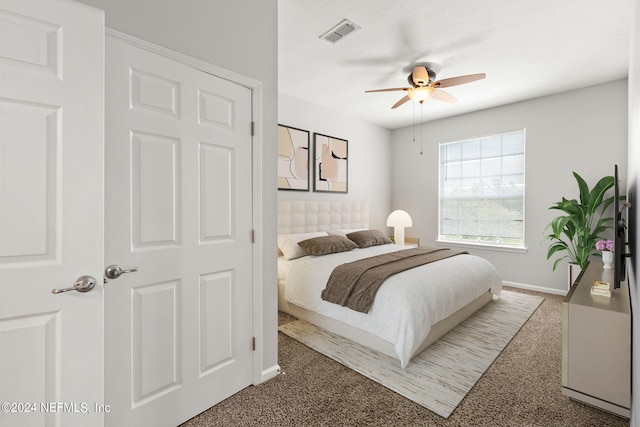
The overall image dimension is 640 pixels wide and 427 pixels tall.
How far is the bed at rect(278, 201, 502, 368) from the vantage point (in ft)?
7.50

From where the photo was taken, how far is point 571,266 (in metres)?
3.77

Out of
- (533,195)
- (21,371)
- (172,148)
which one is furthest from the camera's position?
(533,195)

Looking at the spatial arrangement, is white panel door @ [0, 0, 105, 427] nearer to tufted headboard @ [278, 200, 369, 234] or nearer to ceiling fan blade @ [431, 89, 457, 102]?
tufted headboard @ [278, 200, 369, 234]

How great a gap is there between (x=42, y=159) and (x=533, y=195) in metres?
5.27

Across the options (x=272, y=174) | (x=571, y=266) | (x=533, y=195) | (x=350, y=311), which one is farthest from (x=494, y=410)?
(x=533, y=195)

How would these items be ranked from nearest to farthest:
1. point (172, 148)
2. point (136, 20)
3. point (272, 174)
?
point (136, 20) → point (172, 148) → point (272, 174)

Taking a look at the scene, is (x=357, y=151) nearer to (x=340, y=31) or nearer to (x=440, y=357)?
(x=340, y=31)

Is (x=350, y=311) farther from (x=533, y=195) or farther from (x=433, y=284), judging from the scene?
(x=533, y=195)

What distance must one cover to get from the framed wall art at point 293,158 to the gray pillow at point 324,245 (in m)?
0.97

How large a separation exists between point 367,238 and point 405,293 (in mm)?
1899

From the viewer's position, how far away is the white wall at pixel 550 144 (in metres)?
3.70

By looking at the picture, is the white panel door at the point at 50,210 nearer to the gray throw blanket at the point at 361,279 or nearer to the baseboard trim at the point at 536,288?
the gray throw blanket at the point at 361,279

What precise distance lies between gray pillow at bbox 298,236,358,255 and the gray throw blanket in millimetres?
612

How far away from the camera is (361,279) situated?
2607 millimetres
